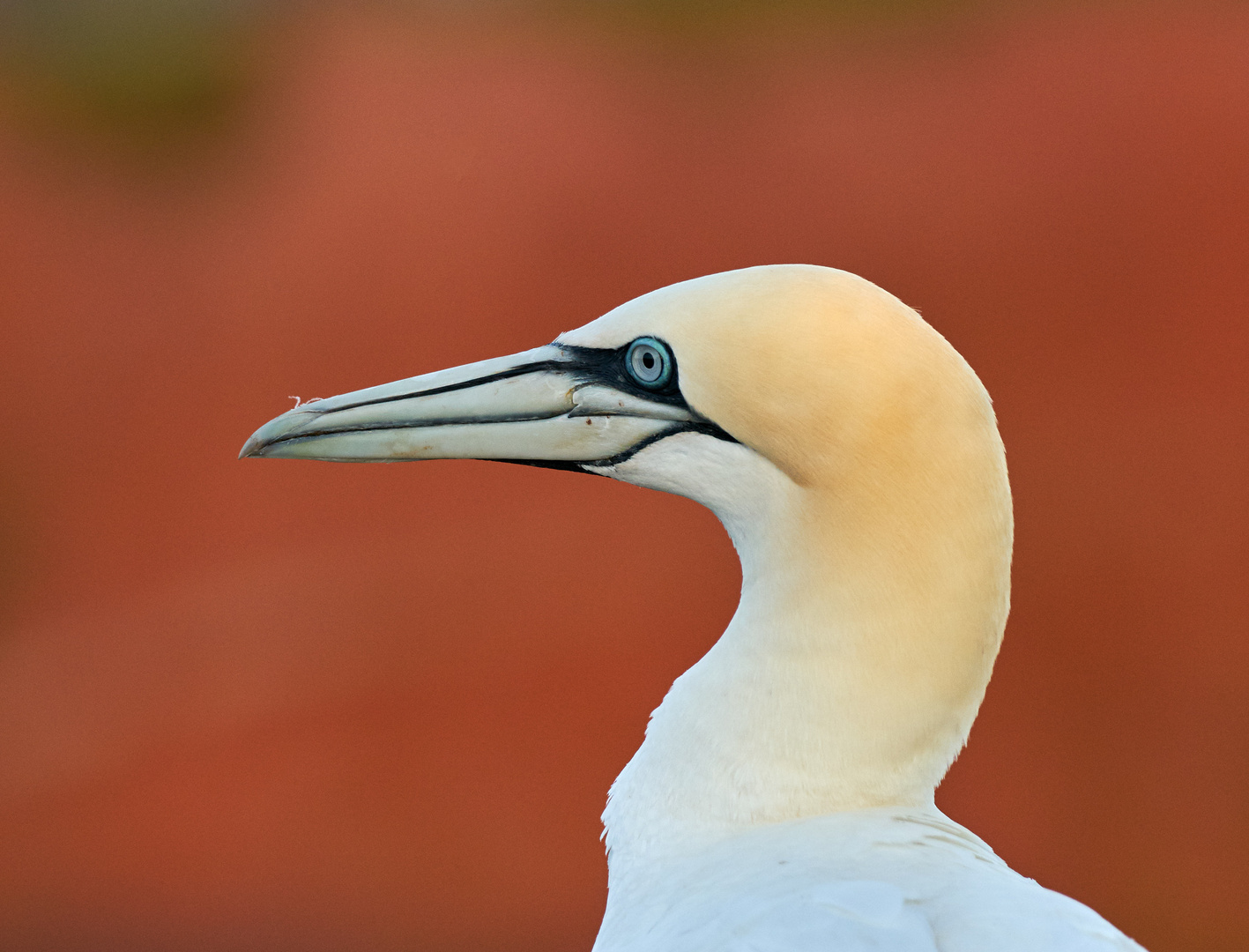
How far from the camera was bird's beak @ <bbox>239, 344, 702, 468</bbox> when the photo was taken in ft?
5.44

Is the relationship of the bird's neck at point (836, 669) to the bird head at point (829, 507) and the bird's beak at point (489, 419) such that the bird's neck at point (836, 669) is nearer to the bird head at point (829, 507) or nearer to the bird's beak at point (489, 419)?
the bird head at point (829, 507)

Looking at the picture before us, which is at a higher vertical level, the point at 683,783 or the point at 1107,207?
the point at 1107,207

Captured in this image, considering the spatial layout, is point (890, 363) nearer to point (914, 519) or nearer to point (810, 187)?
point (914, 519)

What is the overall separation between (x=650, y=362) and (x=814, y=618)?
0.39 meters

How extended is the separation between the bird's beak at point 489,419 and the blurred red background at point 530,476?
15.6 feet

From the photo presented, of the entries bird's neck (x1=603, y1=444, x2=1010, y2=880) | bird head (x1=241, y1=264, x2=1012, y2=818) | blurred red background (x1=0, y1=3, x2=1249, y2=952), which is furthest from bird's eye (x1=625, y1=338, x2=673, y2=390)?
blurred red background (x1=0, y1=3, x2=1249, y2=952)

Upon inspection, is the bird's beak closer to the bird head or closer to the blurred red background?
the bird head

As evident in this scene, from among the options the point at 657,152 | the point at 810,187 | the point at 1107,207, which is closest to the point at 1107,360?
the point at 1107,207

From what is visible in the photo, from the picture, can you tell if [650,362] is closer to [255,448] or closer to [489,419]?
[489,419]

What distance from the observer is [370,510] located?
676 cm

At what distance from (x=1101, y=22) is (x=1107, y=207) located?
1224 millimetres

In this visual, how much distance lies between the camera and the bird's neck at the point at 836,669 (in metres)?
1.49

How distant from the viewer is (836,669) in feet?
4.94

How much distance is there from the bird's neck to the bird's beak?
0.76 feet
